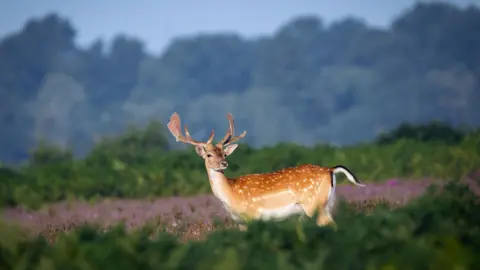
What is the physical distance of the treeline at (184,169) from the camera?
15992 millimetres

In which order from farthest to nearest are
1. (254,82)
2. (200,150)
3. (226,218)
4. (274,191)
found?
(254,82)
(226,218)
(200,150)
(274,191)

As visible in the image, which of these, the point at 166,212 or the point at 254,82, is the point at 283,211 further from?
the point at 254,82

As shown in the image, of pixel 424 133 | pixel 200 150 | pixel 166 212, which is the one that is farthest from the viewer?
pixel 424 133

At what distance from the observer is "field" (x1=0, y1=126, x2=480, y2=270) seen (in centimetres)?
455

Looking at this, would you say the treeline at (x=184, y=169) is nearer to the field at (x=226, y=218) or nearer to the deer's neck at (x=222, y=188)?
the field at (x=226, y=218)

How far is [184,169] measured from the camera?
1822 centimetres

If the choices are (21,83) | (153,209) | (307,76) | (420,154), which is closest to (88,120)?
(21,83)

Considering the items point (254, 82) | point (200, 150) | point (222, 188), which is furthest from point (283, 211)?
point (254, 82)

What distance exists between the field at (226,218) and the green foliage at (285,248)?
10 mm

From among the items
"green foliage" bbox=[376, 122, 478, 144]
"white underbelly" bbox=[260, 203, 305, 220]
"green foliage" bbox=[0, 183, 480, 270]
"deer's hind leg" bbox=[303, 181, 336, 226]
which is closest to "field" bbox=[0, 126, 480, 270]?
"green foliage" bbox=[0, 183, 480, 270]

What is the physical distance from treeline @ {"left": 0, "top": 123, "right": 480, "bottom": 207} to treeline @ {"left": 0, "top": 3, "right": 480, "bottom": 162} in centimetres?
3387

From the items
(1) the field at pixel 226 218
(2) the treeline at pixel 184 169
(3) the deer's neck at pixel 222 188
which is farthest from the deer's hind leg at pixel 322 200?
(2) the treeline at pixel 184 169

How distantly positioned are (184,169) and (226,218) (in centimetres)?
769

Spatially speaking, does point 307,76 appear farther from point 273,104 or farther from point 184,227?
point 184,227
